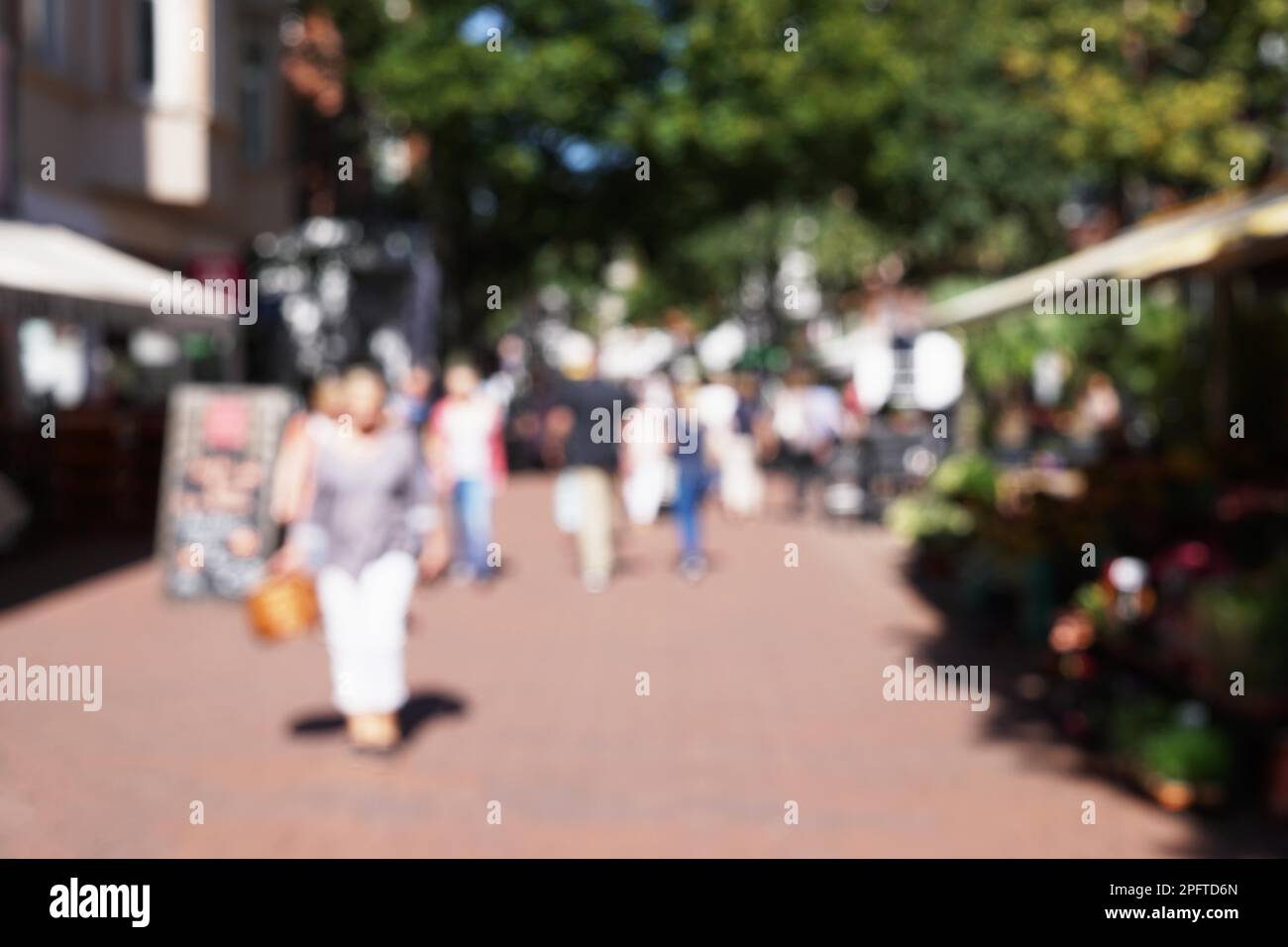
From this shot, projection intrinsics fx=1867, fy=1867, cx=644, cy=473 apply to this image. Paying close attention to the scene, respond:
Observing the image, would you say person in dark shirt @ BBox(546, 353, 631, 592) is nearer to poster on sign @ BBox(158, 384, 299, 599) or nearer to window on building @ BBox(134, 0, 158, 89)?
poster on sign @ BBox(158, 384, 299, 599)

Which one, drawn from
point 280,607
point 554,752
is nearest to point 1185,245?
→ point 554,752

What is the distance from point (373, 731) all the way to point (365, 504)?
38.3 inches

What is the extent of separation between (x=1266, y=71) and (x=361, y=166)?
20149 millimetres

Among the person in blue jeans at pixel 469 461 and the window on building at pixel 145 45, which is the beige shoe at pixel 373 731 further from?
the window on building at pixel 145 45

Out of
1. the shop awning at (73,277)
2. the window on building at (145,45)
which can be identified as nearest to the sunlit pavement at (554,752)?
the shop awning at (73,277)

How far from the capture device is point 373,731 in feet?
26.3

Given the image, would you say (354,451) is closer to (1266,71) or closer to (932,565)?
(932,565)

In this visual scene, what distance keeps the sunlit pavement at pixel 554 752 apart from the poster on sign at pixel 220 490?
0.47 metres

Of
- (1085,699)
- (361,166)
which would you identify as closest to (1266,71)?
(1085,699)

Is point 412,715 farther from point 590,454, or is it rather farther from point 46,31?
point 46,31

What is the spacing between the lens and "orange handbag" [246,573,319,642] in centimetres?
854

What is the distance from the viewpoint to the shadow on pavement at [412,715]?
8672mm

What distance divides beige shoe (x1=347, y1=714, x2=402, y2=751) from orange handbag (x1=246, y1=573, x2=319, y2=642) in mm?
744

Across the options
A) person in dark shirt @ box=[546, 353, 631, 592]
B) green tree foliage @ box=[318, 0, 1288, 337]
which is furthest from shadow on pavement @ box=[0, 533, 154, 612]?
green tree foliage @ box=[318, 0, 1288, 337]
